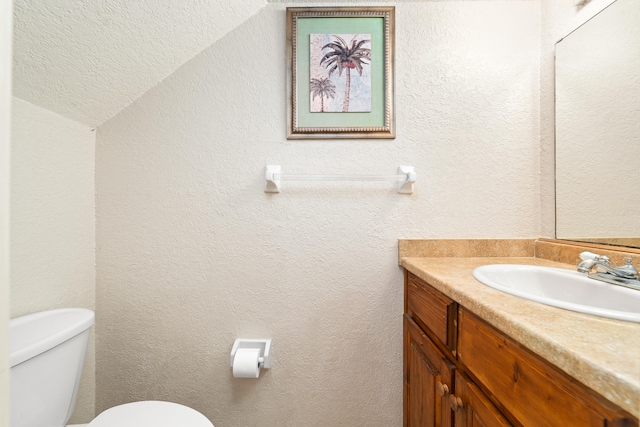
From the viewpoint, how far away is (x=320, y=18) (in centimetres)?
123

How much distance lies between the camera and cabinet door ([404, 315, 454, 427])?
32.3 inches

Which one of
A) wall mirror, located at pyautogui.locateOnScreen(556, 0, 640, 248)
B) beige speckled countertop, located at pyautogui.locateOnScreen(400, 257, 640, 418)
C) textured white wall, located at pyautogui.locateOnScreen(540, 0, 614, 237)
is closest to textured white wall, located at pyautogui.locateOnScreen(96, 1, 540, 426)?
textured white wall, located at pyautogui.locateOnScreen(540, 0, 614, 237)

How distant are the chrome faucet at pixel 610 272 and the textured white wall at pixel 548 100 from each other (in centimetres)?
44

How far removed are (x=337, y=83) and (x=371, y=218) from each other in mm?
631

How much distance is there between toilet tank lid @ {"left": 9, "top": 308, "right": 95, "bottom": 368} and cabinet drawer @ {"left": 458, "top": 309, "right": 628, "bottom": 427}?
1197 millimetres

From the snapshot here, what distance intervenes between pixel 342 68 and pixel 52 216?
4.37ft

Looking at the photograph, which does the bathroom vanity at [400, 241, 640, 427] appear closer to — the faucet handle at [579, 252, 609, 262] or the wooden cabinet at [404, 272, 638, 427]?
the wooden cabinet at [404, 272, 638, 427]

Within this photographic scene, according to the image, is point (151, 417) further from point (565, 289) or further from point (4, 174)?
point (565, 289)

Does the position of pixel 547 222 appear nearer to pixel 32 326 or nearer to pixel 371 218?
pixel 371 218

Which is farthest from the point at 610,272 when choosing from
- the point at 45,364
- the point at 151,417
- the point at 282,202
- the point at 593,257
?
the point at 45,364

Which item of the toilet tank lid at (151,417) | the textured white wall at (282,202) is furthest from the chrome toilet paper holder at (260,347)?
the toilet tank lid at (151,417)

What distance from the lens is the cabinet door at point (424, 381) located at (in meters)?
0.82

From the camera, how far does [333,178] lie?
1205 millimetres

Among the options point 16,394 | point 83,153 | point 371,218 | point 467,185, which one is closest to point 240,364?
point 16,394
